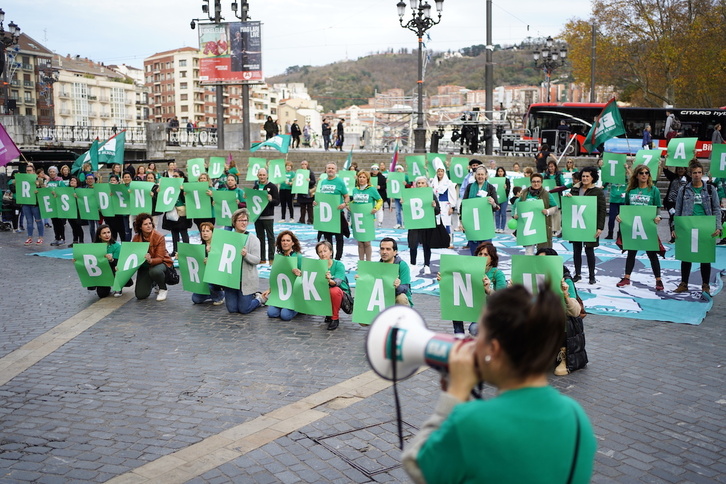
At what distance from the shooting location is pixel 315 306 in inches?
339

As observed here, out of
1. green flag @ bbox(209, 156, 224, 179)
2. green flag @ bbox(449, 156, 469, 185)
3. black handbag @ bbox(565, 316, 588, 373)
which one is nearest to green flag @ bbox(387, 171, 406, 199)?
green flag @ bbox(449, 156, 469, 185)

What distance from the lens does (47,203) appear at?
14781 millimetres

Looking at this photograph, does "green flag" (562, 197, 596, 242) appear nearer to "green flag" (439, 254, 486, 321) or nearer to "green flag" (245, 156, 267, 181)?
"green flag" (439, 254, 486, 321)

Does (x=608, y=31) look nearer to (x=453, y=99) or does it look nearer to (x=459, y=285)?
(x=459, y=285)

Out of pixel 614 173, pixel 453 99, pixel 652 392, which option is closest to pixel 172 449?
pixel 652 392

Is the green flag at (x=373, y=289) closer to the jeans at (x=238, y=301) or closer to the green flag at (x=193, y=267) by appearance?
the jeans at (x=238, y=301)

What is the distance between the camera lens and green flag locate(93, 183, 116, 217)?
13.8 meters

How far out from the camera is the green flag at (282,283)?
8.76m

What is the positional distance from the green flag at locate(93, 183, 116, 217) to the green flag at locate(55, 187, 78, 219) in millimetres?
784

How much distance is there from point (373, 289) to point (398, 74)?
130m

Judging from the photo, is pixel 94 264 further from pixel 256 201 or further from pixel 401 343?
pixel 401 343

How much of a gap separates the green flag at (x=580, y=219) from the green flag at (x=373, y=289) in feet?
12.6

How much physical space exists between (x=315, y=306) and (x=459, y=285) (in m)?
2.05

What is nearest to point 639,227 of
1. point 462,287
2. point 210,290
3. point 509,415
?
point 462,287
